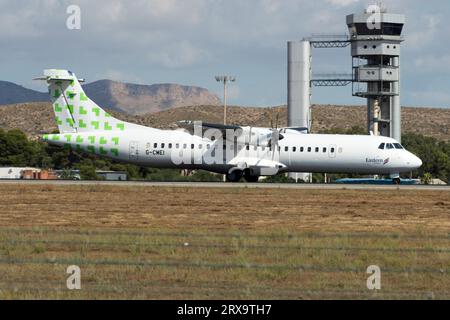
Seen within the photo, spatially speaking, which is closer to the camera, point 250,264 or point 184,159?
point 250,264

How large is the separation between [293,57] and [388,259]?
62.8m

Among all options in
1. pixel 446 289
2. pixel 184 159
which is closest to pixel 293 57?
pixel 184 159

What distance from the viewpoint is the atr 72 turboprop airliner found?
150 feet

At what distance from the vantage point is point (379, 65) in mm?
81062

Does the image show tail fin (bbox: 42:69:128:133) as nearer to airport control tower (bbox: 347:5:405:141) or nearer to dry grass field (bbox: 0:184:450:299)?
dry grass field (bbox: 0:184:450:299)

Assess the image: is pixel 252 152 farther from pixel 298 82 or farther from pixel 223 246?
pixel 298 82

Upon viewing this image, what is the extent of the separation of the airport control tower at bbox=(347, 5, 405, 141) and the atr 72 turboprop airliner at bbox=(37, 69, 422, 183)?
34.4 metres

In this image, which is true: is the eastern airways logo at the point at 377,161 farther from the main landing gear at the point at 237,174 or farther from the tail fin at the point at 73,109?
the tail fin at the point at 73,109

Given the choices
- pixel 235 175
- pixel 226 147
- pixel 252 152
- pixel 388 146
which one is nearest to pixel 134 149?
pixel 226 147

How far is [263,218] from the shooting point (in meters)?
30.8

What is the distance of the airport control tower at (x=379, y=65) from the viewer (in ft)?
266

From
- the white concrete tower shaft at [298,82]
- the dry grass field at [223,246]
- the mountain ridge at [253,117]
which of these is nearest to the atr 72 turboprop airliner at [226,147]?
the dry grass field at [223,246]

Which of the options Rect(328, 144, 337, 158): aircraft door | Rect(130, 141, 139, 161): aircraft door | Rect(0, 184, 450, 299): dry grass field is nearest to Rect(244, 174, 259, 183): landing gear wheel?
Rect(328, 144, 337, 158): aircraft door
